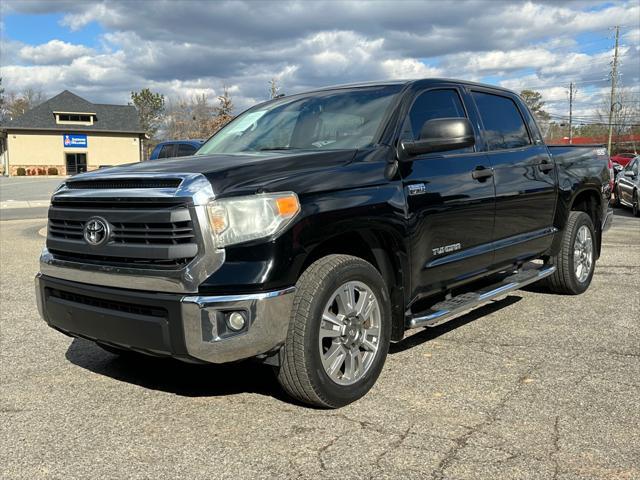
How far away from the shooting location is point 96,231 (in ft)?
11.2

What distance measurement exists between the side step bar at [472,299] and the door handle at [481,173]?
2.93 feet

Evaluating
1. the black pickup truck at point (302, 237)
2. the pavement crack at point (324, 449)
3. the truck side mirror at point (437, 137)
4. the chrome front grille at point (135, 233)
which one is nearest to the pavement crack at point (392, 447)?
the pavement crack at point (324, 449)

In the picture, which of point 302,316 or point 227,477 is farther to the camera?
point 302,316

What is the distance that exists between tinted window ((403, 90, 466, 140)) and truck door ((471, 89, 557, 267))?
0.35 meters

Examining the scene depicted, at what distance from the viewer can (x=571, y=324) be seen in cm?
530

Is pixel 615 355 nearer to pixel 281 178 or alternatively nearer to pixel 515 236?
pixel 515 236

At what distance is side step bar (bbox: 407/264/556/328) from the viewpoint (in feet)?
13.3

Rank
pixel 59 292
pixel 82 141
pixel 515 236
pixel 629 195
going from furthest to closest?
pixel 82 141 → pixel 629 195 → pixel 515 236 → pixel 59 292

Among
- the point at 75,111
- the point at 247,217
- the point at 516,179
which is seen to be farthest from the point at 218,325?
the point at 75,111

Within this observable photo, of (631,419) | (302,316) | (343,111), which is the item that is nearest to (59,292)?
(302,316)

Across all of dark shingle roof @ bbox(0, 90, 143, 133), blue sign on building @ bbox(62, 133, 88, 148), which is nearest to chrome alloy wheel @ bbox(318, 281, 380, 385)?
dark shingle roof @ bbox(0, 90, 143, 133)

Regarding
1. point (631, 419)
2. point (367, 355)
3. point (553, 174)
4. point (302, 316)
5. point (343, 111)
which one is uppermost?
point (343, 111)

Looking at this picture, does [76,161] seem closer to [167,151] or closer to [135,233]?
[167,151]

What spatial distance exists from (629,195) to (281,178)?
15.3 meters
